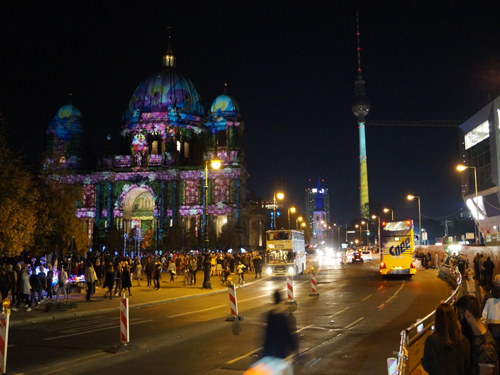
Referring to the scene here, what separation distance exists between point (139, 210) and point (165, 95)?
22015 millimetres

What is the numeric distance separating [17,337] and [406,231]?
84.0 ft

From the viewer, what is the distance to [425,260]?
168 ft

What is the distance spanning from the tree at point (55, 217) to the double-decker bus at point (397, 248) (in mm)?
19223

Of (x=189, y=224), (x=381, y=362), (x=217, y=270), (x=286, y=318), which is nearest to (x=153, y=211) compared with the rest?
(x=189, y=224)

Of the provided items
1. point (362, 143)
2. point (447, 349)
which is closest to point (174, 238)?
point (447, 349)

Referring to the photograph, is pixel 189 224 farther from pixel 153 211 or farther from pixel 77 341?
pixel 77 341

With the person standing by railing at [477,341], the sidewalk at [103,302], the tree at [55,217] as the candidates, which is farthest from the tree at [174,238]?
the person standing by railing at [477,341]

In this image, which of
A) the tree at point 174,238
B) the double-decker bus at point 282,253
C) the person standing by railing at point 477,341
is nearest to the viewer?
the person standing by railing at point 477,341

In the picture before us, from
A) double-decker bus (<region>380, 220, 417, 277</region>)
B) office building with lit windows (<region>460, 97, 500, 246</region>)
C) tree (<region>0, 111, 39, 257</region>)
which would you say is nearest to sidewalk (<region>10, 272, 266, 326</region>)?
tree (<region>0, 111, 39, 257</region>)

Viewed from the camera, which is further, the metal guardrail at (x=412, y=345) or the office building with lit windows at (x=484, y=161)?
the office building with lit windows at (x=484, y=161)

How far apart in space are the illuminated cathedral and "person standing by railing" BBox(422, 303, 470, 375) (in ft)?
255

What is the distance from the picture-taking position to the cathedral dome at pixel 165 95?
95.8 metres

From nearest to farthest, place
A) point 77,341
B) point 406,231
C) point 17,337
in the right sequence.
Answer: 1. point 77,341
2. point 17,337
3. point 406,231

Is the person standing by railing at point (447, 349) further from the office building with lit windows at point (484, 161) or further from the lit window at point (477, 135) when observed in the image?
the lit window at point (477, 135)
